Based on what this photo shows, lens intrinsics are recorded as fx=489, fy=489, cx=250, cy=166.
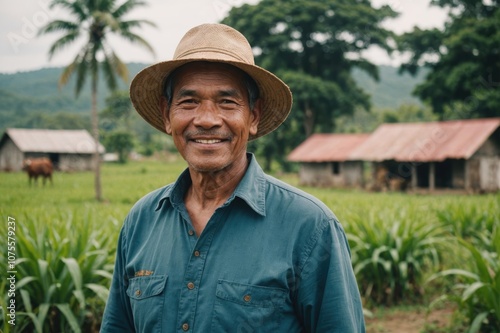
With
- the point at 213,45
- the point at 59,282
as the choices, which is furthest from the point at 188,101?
the point at 59,282

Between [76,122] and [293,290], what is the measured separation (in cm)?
2339

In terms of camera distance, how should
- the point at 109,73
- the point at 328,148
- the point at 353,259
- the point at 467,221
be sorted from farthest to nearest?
the point at 328,148 → the point at 109,73 → the point at 467,221 → the point at 353,259

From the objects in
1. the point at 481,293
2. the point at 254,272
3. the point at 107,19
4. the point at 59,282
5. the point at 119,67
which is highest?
the point at 107,19

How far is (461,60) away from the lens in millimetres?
28391

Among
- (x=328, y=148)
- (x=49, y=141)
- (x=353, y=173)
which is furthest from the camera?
(x=328, y=148)

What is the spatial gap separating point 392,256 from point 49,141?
12.7 meters

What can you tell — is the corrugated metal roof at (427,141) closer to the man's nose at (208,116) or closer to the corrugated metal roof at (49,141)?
the corrugated metal roof at (49,141)

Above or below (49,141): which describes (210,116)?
below

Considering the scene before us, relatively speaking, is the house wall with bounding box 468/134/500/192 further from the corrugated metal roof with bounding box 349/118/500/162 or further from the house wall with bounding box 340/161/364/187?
the house wall with bounding box 340/161/364/187

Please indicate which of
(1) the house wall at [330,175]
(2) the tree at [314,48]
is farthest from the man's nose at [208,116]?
(2) the tree at [314,48]

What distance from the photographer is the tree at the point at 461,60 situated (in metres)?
26.7

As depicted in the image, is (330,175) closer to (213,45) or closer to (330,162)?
(330,162)

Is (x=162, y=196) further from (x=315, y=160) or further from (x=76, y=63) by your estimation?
(x=315, y=160)

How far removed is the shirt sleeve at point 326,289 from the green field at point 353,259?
2.17 m
